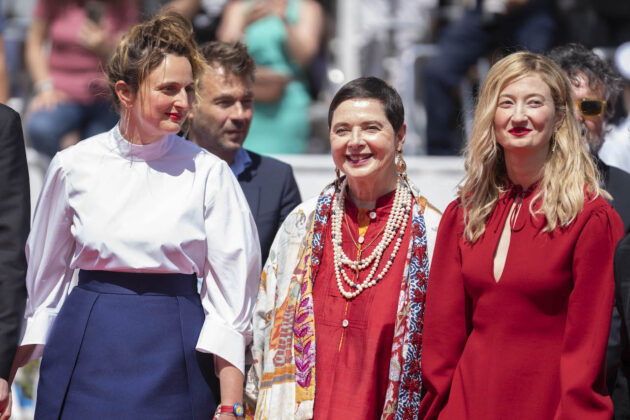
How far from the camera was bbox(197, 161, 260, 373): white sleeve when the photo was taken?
11.0ft

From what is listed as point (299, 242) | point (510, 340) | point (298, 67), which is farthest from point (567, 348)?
point (298, 67)

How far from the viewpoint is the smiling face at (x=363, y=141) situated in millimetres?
3418

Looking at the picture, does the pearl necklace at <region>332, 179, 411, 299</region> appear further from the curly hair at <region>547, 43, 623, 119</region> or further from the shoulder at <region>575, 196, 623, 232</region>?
the curly hair at <region>547, 43, 623, 119</region>

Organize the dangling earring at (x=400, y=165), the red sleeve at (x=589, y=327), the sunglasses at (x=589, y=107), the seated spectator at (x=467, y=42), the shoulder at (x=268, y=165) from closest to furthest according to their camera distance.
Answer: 1. the red sleeve at (x=589, y=327)
2. the dangling earring at (x=400, y=165)
3. the sunglasses at (x=589, y=107)
4. the shoulder at (x=268, y=165)
5. the seated spectator at (x=467, y=42)

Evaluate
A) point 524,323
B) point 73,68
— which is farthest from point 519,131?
point 73,68

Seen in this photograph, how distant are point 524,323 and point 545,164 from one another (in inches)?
22.3

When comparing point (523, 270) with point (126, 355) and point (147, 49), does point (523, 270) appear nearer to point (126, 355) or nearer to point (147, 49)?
point (126, 355)

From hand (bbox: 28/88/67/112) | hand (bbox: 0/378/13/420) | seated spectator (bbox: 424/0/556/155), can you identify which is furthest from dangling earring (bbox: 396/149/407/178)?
hand (bbox: 28/88/67/112)

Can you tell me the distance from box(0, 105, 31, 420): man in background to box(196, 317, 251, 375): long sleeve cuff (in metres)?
0.65

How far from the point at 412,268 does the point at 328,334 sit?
383 millimetres

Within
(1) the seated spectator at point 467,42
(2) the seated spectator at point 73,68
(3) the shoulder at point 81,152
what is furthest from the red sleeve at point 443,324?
(2) the seated spectator at point 73,68

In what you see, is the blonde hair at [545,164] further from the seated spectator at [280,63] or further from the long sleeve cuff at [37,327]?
the seated spectator at [280,63]

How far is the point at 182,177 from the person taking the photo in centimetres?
341

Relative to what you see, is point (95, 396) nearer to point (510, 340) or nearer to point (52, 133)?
point (510, 340)
